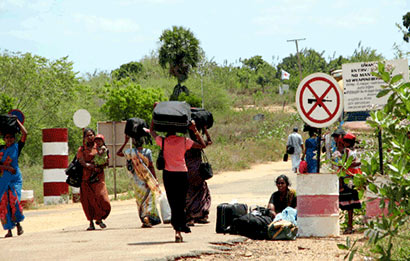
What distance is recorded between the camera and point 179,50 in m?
59.2

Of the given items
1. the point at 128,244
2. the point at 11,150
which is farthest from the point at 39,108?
the point at 128,244

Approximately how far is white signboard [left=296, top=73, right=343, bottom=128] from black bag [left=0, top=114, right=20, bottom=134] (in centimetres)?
454

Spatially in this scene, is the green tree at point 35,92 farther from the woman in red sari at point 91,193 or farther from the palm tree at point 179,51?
the palm tree at point 179,51

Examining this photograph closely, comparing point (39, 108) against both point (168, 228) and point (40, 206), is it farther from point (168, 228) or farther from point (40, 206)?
point (168, 228)

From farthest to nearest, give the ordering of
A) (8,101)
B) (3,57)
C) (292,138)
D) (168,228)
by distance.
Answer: (3,57) → (8,101) → (292,138) → (168,228)

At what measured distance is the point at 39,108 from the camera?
33156mm

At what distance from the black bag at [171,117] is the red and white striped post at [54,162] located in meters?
11.0

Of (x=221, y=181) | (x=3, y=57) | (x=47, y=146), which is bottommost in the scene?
(x=221, y=181)

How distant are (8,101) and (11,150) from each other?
50.5ft

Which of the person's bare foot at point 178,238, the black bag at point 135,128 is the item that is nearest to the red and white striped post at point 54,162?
the black bag at point 135,128

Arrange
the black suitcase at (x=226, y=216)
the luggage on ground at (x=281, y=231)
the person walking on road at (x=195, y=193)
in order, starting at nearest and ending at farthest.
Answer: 1. the luggage on ground at (x=281, y=231)
2. the black suitcase at (x=226, y=216)
3. the person walking on road at (x=195, y=193)

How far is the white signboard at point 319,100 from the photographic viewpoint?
37.8 feet

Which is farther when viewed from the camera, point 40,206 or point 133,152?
point 40,206

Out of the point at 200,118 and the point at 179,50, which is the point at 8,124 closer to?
the point at 200,118
